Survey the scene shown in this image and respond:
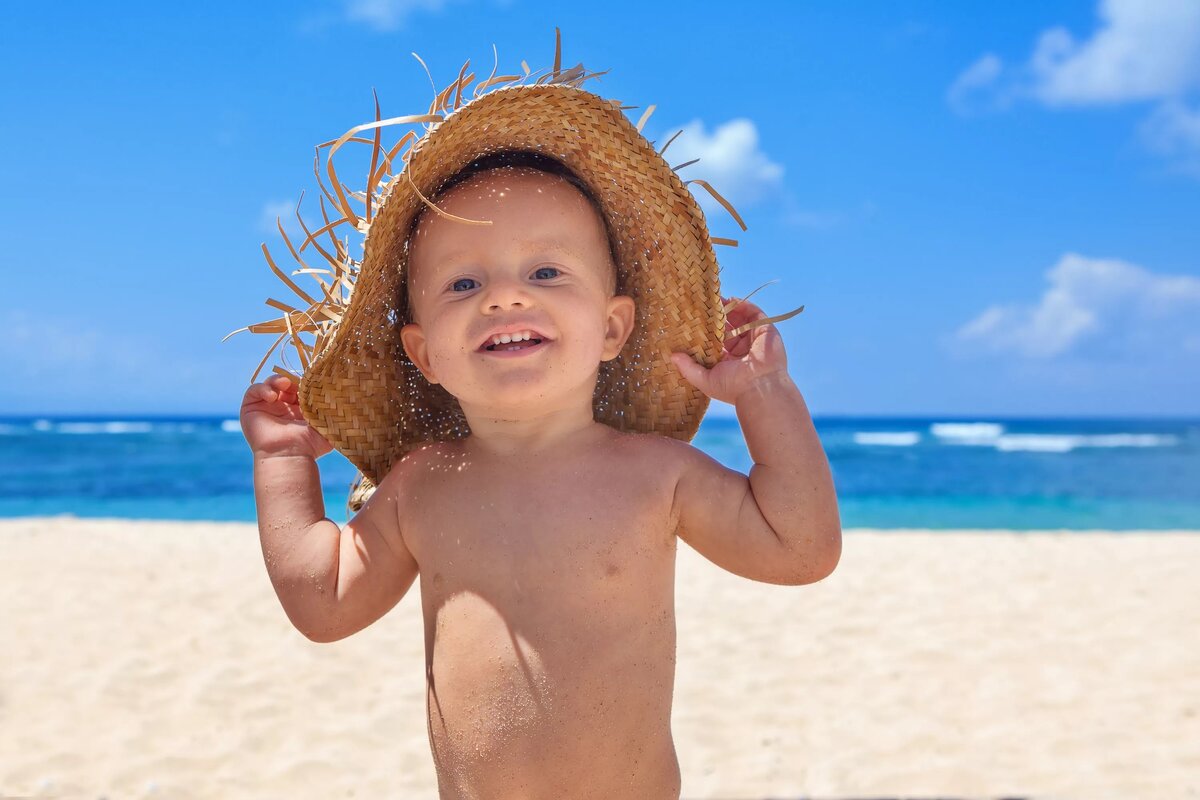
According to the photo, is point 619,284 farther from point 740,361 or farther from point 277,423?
point 277,423

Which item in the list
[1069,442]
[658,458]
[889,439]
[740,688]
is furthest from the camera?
[889,439]

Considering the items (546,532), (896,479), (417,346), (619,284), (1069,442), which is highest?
(1069,442)

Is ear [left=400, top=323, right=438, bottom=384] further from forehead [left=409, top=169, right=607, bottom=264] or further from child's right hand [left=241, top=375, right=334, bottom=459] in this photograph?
child's right hand [left=241, top=375, right=334, bottom=459]

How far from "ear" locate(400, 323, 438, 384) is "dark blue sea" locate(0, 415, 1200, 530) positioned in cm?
1393

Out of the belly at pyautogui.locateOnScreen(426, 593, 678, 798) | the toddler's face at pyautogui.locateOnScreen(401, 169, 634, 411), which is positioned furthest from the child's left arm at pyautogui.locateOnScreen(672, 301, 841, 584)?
the toddler's face at pyautogui.locateOnScreen(401, 169, 634, 411)

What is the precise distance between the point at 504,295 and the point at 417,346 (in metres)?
0.36

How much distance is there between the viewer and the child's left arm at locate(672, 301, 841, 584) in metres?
1.93

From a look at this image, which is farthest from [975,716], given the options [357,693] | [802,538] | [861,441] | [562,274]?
[861,441]

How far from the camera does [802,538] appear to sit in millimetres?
1926

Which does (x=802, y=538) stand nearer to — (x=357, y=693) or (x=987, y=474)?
(x=357, y=693)

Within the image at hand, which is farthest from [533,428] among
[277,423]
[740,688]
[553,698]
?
[740,688]

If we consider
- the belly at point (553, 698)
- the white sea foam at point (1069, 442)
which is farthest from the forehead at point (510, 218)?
the white sea foam at point (1069, 442)

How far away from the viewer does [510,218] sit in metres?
1.96

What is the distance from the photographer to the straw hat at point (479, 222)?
1988mm
